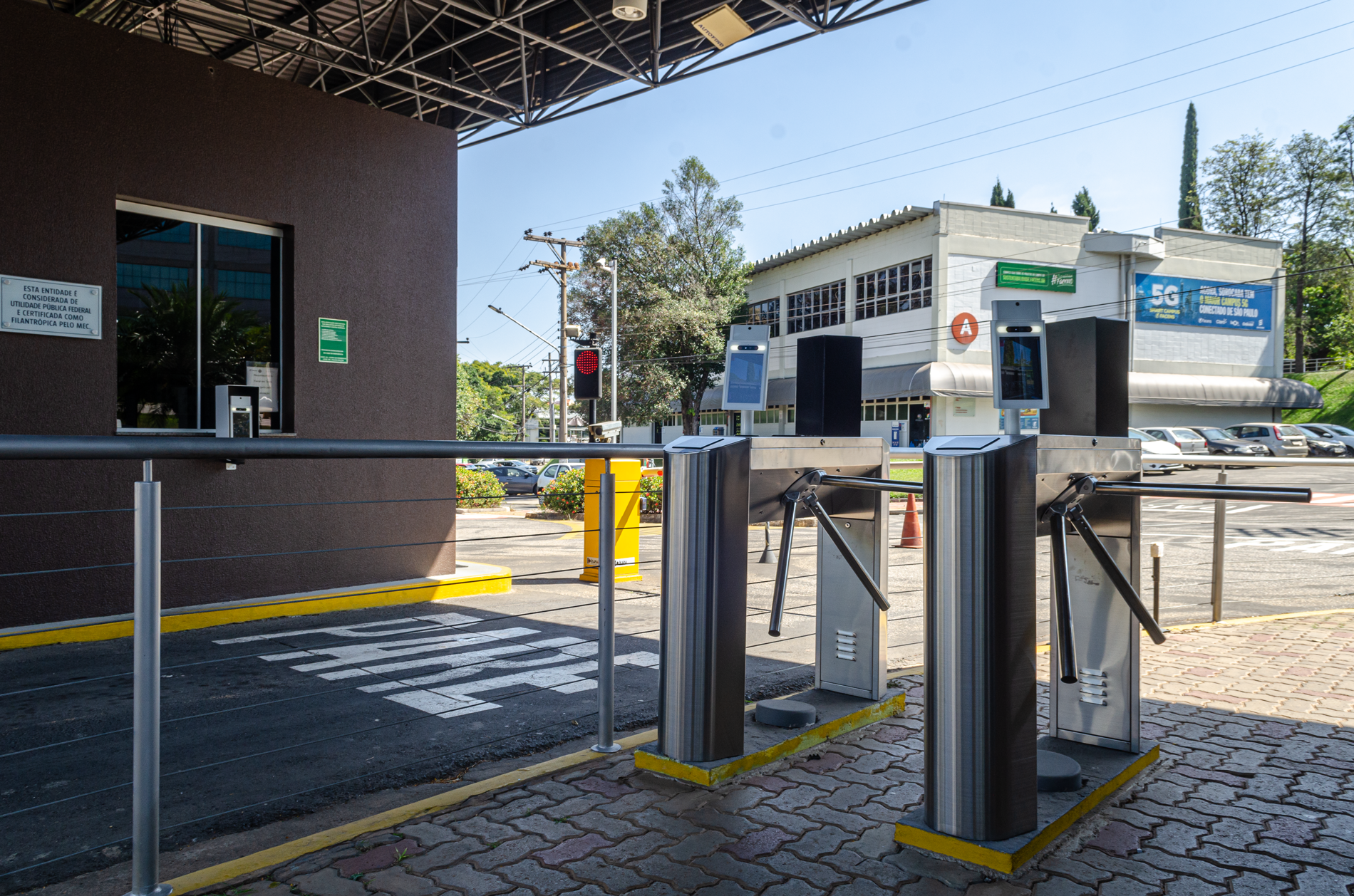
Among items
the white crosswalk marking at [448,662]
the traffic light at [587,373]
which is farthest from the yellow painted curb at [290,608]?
the traffic light at [587,373]

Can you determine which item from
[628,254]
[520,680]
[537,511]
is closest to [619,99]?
[520,680]

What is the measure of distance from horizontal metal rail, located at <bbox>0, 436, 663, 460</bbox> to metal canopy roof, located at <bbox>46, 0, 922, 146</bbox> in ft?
20.9

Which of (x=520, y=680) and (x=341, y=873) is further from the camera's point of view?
(x=520, y=680)

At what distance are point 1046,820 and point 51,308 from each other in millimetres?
7185

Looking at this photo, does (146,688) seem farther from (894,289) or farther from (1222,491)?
(894,289)

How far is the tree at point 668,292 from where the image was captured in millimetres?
33438

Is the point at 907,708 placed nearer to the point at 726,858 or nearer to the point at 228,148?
the point at 726,858

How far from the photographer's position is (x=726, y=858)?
2807 mm

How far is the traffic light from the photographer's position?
10977 millimetres

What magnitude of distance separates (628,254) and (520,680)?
1183 inches

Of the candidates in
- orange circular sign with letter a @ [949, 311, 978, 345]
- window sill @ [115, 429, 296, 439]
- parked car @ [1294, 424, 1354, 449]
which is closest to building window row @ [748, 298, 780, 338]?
orange circular sign with letter a @ [949, 311, 978, 345]

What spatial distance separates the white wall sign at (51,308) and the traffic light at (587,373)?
523 centimetres

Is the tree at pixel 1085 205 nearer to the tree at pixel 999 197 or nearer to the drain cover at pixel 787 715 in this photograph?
the tree at pixel 999 197

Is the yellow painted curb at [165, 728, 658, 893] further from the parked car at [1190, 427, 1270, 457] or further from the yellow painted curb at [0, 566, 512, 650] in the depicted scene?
the parked car at [1190, 427, 1270, 457]
